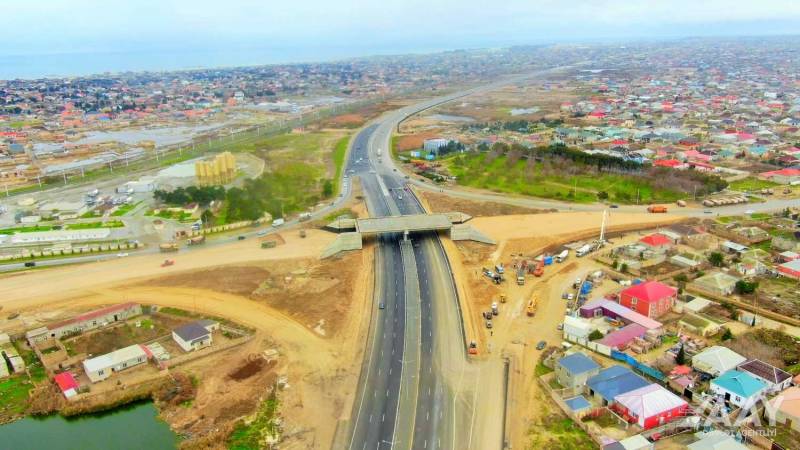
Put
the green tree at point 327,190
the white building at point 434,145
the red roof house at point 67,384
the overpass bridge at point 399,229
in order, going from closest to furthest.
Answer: the red roof house at point 67,384
the overpass bridge at point 399,229
the green tree at point 327,190
the white building at point 434,145

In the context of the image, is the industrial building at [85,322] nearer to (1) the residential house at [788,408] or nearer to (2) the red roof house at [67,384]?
(2) the red roof house at [67,384]

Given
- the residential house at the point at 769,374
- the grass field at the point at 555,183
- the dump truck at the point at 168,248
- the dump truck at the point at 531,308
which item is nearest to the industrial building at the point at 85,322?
the dump truck at the point at 168,248

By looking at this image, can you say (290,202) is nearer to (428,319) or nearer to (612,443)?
(428,319)

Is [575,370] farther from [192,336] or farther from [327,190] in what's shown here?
[327,190]

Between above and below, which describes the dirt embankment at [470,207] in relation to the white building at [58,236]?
below

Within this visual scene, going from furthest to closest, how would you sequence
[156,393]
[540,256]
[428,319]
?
[540,256], [428,319], [156,393]

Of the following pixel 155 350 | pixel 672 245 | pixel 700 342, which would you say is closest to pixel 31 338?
pixel 155 350

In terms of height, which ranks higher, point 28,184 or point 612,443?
point 28,184
